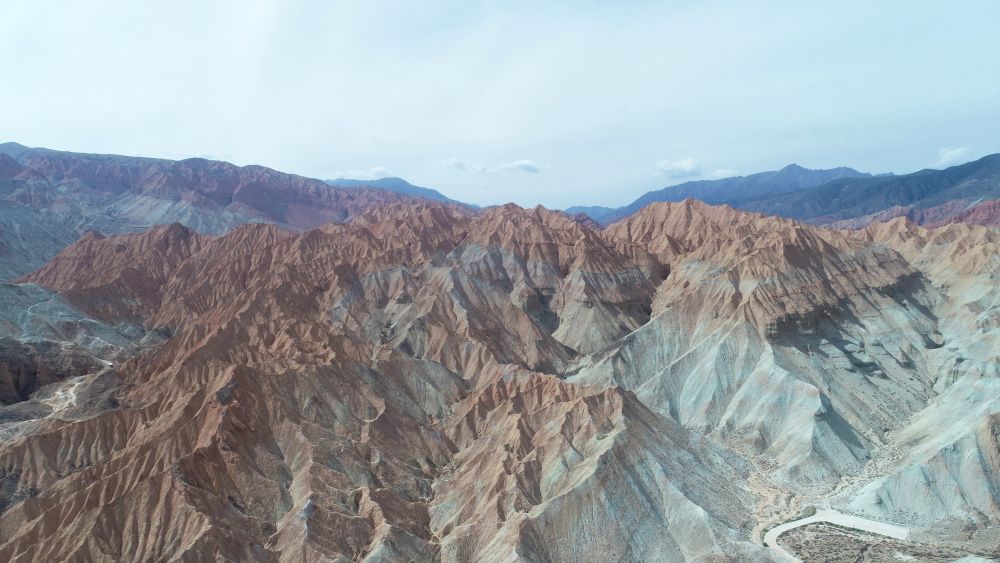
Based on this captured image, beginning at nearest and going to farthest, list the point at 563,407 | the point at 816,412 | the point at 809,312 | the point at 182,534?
the point at 182,534 < the point at 563,407 < the point at 816,412 < the point at 809,312

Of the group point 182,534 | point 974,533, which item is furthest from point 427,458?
point 974,533

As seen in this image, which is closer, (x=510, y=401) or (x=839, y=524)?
(x=839, y=524)

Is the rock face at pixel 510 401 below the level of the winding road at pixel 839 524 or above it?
above

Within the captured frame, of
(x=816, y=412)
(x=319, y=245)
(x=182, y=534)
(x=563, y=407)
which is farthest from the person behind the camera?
(x=319, y=245)

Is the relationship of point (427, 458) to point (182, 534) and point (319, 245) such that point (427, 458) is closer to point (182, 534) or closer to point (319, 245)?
point (182, 534)

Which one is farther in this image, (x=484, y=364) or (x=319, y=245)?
(x=319, y=245)

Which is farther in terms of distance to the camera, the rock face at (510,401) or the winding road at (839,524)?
the winding road at (839,524)

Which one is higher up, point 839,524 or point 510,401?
point 510,401
